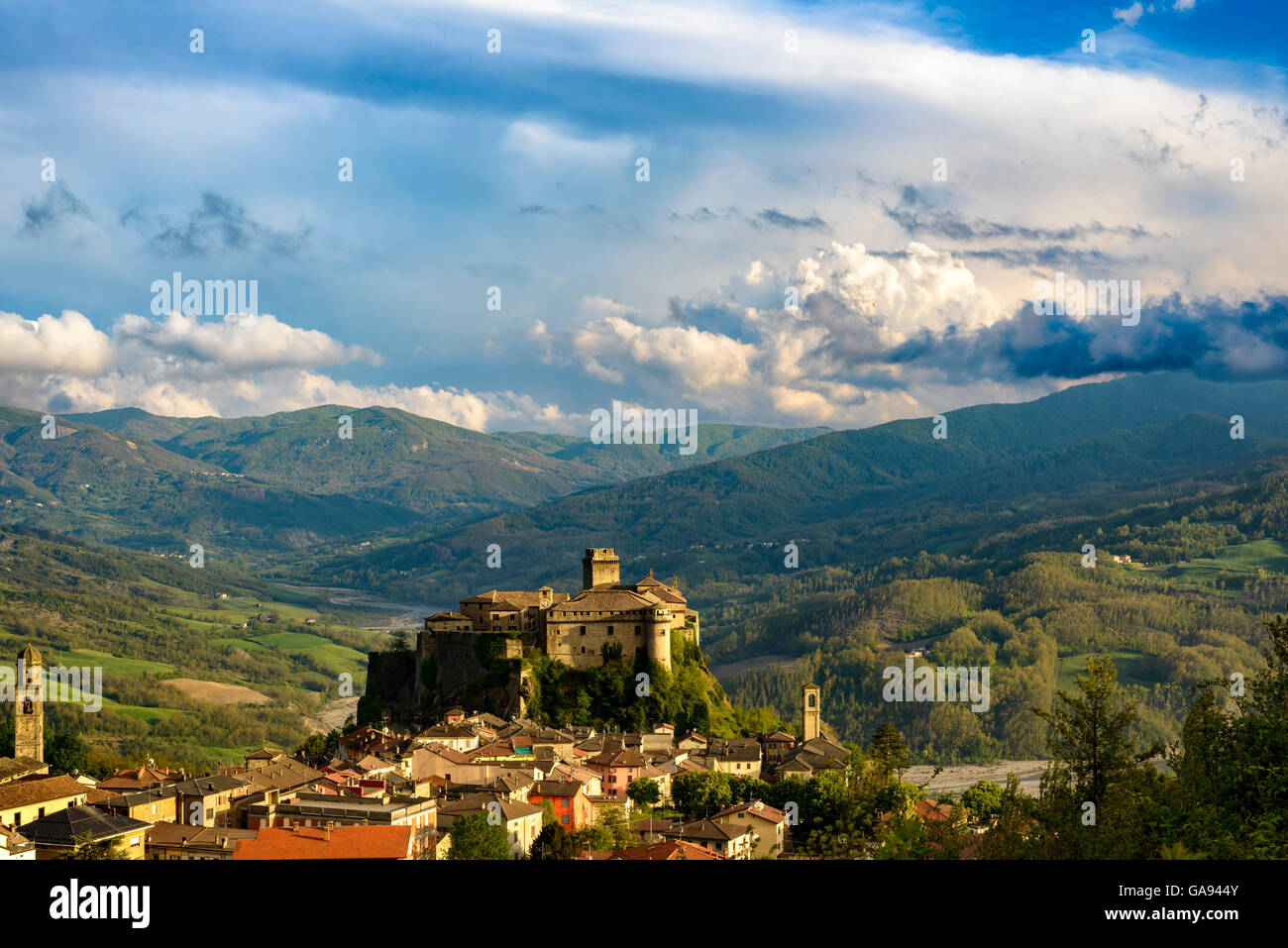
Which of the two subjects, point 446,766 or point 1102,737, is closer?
point 1102,737

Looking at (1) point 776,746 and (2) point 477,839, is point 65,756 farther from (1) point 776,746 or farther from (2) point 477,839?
(1) point 776,746

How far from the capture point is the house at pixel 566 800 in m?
76.6

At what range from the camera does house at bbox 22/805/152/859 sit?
61.6 m

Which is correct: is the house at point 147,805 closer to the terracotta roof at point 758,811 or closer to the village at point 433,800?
the village at point 433,800

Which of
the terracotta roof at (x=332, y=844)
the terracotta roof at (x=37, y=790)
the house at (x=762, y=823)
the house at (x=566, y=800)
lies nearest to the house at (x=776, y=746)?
the house at (x=762, y=823)

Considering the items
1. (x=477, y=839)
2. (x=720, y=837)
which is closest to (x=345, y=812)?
(x=477, y=839)

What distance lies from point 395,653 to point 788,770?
4752cm

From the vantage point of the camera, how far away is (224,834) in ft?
222

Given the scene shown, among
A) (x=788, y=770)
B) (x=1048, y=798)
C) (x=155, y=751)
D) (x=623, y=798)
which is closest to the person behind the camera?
(x=1048, y=798)

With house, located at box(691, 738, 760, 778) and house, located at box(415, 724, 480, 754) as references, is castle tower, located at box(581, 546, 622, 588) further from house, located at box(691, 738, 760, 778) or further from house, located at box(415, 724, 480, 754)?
house, located at box(415, 724, 480, 754)

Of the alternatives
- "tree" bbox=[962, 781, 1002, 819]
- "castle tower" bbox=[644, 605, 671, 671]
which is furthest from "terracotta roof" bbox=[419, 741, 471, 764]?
"tree" bbox=[962, 781, 1002, 819]

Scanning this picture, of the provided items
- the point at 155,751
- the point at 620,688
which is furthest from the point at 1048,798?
the point at 155,751
